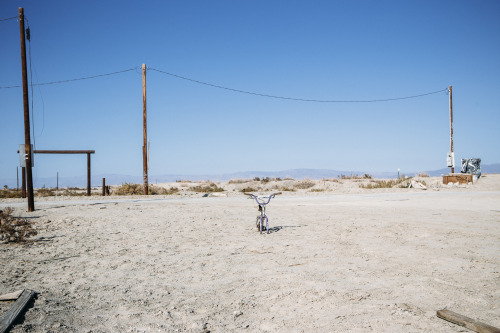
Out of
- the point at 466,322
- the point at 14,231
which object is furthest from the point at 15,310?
the point at 14,231

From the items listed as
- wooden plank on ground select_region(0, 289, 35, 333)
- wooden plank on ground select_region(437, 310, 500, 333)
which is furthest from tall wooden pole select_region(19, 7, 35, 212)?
wooden plank on ground select_region(437, 310, 500, 333)

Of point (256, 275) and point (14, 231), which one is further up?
point (14, 231)

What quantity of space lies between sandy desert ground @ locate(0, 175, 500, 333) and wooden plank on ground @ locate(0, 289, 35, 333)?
0.33 feet

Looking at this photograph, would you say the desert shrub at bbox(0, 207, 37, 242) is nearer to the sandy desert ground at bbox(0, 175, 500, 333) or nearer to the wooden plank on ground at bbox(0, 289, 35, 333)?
the sandy desert ground at bbox(0, 175, 500, 333)

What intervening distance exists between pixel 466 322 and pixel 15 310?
16.3 feet

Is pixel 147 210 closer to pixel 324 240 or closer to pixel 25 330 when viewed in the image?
pixel 324 240

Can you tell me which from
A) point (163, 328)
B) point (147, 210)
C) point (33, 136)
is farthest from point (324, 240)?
point (33, 136)

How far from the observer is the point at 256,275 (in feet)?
19.7

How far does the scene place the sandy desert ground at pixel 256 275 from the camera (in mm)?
4281

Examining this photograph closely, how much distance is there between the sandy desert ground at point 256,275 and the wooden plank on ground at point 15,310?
0.10 metres

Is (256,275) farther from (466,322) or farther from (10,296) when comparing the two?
(10,296)

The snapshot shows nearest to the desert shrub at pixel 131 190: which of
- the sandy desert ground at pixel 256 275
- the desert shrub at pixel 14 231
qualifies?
the sandy desert ground at pixel 256 275

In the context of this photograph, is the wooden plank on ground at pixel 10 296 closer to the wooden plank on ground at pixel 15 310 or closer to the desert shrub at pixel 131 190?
the wooden plank on ground at pixel 15 310

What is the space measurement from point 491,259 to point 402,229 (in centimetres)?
315
